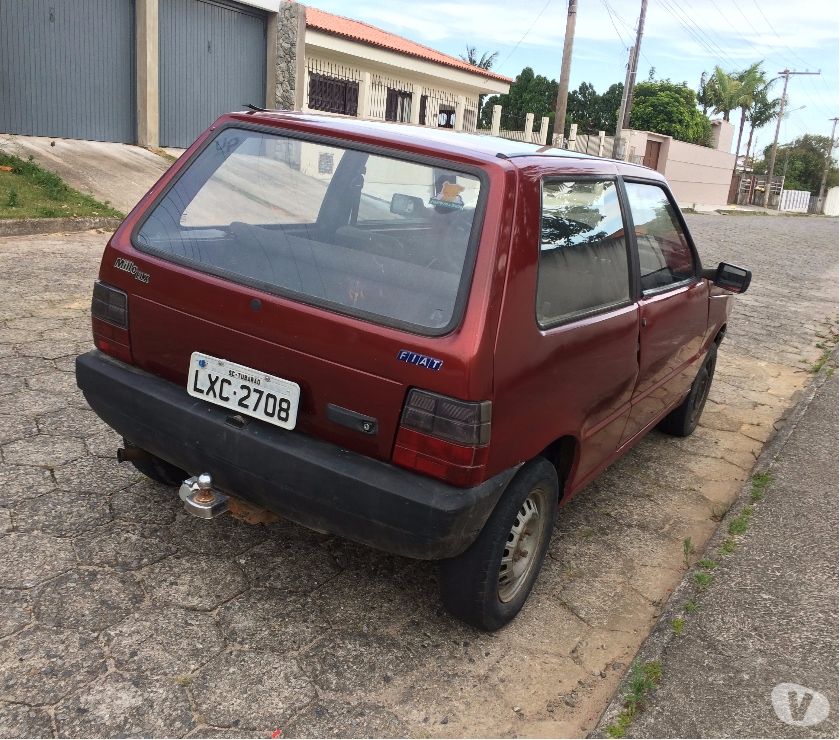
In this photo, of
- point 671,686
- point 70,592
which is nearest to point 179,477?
point 70,592

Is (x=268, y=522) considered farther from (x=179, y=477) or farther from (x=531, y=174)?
(x=531, y=174)

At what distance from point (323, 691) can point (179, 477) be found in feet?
4.40

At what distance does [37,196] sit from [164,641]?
8.44 m

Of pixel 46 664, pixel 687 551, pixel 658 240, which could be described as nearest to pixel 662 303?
pixel 658 240

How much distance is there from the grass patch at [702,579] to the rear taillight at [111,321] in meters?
2.39

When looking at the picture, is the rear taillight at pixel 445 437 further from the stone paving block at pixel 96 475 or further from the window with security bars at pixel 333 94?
the window with security bars at pixel 333 94

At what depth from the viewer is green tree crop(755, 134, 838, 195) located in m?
69.6

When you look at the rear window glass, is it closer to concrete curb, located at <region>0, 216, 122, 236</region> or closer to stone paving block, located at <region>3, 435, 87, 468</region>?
stone paving block, located at <region>3, 435, 87, 468</region>

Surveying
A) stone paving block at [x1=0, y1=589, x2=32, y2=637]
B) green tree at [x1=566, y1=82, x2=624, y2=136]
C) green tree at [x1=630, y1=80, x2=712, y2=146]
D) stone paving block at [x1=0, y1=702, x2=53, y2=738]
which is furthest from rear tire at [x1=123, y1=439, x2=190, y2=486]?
green tree at [x1=566, y1=82, x2=624, y2=136]

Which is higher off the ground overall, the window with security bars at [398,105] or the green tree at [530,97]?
the green tree at [530,97]

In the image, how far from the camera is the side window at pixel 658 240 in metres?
3.40

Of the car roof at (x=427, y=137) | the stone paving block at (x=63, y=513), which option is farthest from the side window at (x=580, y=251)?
the stone paving block at (x=63, y=513)

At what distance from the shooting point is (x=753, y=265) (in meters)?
14.1

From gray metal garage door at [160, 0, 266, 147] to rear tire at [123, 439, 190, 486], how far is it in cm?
1212
